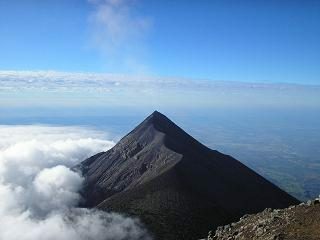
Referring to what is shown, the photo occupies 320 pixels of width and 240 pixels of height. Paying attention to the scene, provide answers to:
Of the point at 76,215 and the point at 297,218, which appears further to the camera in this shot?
the point at 76,215

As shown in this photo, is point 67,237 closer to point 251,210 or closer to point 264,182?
point 251,210

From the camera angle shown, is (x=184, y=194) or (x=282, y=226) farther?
(x=184, y=194)

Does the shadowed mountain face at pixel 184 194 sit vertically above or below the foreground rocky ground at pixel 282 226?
below

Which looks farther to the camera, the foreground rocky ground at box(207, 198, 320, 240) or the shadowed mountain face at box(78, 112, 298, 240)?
the shadowed mountain face at box(78, 112, 298, 240)

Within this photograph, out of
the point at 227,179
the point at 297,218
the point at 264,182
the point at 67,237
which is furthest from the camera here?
the point at 264,182

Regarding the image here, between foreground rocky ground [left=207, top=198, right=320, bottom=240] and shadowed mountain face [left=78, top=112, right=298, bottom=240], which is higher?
foreground rocky ground [left=207, top=198, right=320, bottom=240]

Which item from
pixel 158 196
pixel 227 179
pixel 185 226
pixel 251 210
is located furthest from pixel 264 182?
pixel 185 226

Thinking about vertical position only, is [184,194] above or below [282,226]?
below

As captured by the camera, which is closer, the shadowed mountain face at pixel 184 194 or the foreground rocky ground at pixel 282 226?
the foreground rocky ground at pixel 282 226
